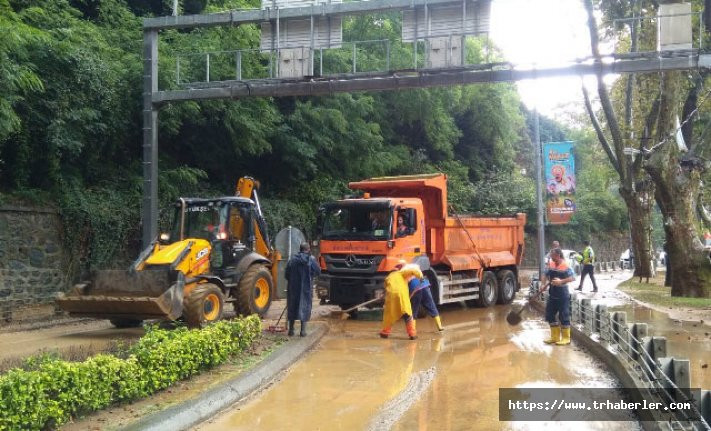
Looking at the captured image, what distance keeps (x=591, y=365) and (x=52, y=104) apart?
12.3 meters

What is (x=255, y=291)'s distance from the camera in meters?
14.0

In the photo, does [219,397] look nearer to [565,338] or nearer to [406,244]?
[565,338]

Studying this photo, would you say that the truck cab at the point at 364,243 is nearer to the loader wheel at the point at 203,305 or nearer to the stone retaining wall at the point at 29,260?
the loader wheel at the point at 203,305

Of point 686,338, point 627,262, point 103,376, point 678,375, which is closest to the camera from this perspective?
point 678,375

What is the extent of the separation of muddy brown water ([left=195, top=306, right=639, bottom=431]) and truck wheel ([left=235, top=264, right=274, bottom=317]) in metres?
1.79

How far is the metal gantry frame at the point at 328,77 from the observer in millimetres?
13898

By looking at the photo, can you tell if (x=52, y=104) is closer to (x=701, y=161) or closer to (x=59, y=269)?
(x=59, y=269)

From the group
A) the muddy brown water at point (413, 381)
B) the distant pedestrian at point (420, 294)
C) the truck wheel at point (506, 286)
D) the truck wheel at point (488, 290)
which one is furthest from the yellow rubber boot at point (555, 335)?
the truck wheel at point (506, 286)

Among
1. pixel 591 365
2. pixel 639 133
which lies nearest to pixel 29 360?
pixel 591 365

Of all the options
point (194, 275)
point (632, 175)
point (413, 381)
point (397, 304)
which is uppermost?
point (632, 175)

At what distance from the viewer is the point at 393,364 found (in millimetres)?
10070

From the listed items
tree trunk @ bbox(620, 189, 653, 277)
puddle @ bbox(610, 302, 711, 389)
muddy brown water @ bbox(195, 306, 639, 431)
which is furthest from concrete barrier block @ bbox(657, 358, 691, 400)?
tree trunk @ bbox(620, 189, 653, 277)

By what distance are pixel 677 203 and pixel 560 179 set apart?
327cm

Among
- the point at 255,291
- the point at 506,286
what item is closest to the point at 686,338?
the point at 506,286
